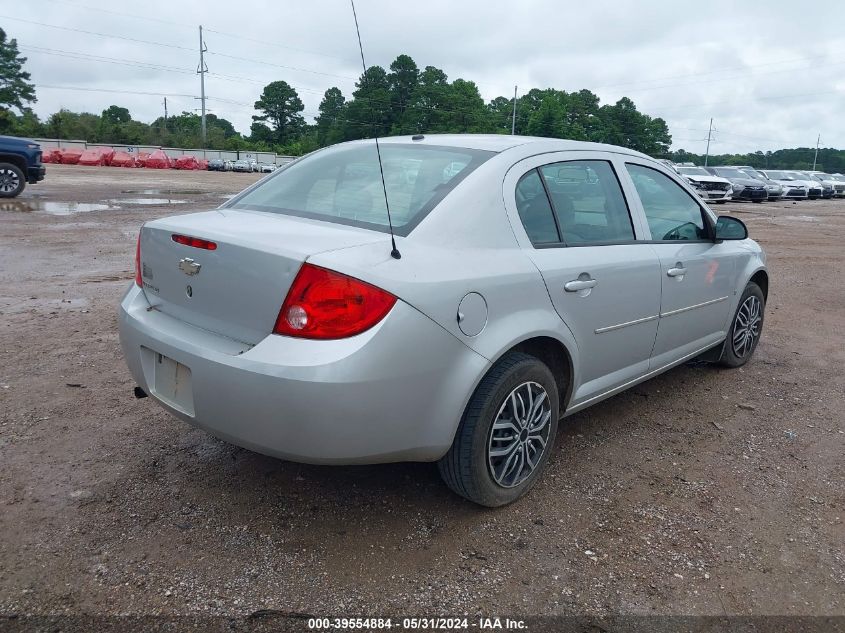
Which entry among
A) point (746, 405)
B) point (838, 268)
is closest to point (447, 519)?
point (746, 405)

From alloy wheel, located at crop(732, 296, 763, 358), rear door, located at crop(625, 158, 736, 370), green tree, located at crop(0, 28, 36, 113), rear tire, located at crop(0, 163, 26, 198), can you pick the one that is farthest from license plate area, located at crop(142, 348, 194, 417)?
green tree, located at crop(0, 28, 36, 113)

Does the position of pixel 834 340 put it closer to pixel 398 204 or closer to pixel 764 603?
pixel 764 603

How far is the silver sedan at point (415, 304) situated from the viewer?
2316mm

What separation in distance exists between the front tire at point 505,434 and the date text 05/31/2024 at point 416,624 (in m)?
0.60

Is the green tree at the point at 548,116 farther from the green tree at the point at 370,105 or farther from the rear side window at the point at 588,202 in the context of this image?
the green tree at the point at 370,105

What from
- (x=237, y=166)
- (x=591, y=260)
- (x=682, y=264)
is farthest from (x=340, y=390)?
(x=237, y=166)

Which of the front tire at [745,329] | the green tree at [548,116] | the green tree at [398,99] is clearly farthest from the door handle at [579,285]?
the green tree at [548,116]

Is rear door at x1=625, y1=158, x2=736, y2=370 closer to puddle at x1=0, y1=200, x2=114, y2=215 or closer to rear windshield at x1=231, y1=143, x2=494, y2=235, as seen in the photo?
rear windshield at x1=231, y1=143, x2=494, y2=235

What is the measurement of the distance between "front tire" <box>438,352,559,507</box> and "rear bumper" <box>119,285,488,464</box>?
4.9 inches

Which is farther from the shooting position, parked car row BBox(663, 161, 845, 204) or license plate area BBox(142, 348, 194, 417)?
parked car row BBox(663, 161, 845, 204)

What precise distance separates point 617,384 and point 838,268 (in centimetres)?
863

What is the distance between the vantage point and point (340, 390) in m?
2.25

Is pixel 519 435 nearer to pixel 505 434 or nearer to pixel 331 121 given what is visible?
pixel 505 434

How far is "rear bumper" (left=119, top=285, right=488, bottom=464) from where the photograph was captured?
226 cm
